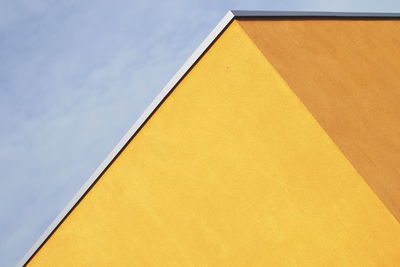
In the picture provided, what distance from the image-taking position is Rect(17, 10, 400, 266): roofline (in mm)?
5461

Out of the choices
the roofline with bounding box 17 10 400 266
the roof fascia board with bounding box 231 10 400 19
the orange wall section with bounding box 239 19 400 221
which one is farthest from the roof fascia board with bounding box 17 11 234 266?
the orange wall section with bounding box 239 19 400 221

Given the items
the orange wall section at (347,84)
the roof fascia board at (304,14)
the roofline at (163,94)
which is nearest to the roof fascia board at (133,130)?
the roofline at (163,94)

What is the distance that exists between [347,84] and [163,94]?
241 centimetres

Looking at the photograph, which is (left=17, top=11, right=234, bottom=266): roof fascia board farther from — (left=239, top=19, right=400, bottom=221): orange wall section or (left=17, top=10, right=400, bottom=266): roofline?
(left=239, top=19, right=400, bottom=221): orange wall section

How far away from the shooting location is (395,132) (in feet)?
18.2

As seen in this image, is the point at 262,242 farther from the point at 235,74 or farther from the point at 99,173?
the point at 99,173

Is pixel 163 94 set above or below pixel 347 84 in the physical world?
below

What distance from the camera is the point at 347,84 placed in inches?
227

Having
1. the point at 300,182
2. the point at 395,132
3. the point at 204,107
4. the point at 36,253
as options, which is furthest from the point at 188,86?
the point at 36,253

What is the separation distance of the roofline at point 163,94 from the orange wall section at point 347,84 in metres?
0.12

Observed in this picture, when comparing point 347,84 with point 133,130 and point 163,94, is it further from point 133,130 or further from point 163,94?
point 133,130

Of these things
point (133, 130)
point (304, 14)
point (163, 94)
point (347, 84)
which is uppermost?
point (304, 14)

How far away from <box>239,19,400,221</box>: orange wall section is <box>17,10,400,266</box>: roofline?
122 mm

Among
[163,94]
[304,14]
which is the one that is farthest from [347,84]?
[163,94]
